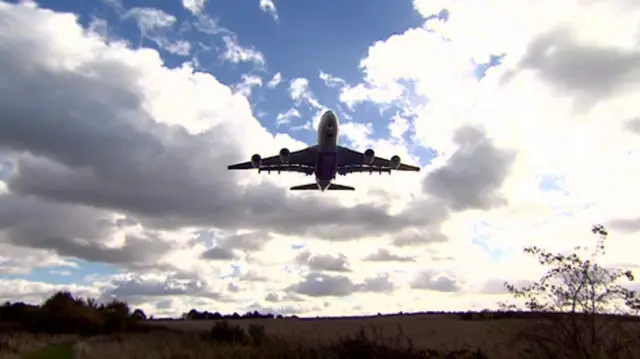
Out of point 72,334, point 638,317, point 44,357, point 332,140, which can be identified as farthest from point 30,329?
point 638,317

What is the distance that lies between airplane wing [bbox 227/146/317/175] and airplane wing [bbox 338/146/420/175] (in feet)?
8.36

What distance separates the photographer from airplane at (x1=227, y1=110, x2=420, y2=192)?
162ft

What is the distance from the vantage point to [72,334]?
2103 inches

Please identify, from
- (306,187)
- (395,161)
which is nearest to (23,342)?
(306,187)

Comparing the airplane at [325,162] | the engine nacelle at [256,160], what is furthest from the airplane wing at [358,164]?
the engine nacelle at [256,160]

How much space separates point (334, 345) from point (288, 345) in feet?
3.59

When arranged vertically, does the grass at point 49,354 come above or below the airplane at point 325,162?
below

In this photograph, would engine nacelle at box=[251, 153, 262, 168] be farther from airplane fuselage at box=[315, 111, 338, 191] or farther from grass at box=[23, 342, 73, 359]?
grass at box=[23, 342, 73, 359]

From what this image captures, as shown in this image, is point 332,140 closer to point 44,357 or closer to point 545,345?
point 44,357

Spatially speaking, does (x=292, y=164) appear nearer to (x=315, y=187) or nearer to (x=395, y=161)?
(x=315, y=187)

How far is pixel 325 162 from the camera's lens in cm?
5069

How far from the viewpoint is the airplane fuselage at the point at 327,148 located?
47.8 m

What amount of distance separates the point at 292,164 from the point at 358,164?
5947mm

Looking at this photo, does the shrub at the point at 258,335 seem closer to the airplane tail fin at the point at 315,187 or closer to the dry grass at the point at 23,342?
the dry grass at the point at 23,342
